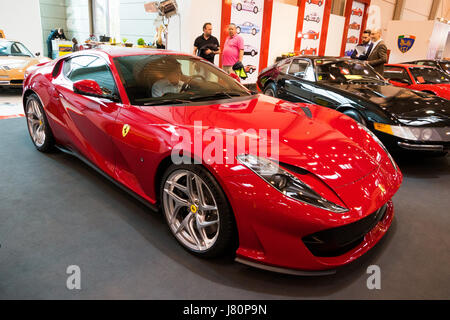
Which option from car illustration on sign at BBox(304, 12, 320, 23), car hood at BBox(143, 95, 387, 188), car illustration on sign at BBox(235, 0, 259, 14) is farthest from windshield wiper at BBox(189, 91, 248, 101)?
car illustration on sign at BBox(304, 12, 320, 23)

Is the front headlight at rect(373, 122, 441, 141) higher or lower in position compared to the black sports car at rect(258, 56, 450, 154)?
Result: lower

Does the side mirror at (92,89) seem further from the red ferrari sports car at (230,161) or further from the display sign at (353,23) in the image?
the display sign at (353,23)

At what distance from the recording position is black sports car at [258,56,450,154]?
310 centimetres

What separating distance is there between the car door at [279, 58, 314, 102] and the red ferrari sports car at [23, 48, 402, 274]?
1.71m

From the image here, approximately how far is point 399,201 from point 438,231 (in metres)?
0.45

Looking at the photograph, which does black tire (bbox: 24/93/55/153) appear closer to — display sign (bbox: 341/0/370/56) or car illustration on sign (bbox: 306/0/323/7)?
car illustration on sign (bbox: 306/0/323/7)

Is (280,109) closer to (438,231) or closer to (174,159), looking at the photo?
(174,159)

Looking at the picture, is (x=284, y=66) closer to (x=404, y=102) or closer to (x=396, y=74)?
(x=404, y=102)

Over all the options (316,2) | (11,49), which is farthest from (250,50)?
(11,49)

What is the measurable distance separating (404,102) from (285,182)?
2680mm

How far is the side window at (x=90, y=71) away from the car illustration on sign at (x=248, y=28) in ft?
23.2

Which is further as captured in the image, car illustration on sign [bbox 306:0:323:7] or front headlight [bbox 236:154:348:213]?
car illustration on sign [bbox 306:0:323:7]

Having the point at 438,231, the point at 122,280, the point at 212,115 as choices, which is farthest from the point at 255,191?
the point at 438,231

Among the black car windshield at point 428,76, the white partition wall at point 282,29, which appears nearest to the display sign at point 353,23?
the white partition wall at point 282,29
